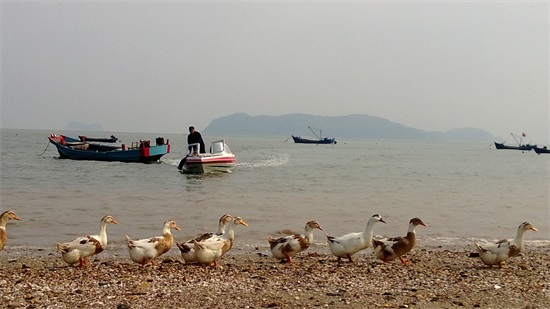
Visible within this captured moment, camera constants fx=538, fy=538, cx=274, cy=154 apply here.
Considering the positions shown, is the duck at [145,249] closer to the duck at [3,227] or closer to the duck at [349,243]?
the duck at [3,227]

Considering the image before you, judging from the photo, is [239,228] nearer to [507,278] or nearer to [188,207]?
[188,207]

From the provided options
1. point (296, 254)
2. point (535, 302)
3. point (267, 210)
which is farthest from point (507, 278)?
point (267, 210)

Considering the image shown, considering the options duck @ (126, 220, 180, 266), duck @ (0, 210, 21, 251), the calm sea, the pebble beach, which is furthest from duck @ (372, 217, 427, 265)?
duck @ (0, 210, 21, 251)

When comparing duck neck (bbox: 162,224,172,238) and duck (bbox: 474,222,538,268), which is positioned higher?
duck neck (bbox: 162,224,172,238)

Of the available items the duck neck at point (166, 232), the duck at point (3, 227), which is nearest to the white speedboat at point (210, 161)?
the duck neck at point (166, 232)

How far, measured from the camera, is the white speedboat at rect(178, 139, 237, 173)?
33.5m

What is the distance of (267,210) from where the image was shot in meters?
19.7

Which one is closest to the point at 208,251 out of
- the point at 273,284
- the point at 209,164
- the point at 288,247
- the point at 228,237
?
the point at 228,237

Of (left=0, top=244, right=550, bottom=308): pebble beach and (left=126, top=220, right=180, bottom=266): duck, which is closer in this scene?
(left=0, top=244, right=550, bottom=308): pebble beach

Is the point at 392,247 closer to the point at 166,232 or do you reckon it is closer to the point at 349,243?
the point at 349,243

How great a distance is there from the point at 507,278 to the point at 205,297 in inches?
211

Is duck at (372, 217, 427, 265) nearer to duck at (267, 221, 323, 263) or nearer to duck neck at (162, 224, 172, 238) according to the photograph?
duck at (267, 221, 323, 263)

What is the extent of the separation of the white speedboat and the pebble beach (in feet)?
72.1

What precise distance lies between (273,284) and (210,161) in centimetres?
2611
